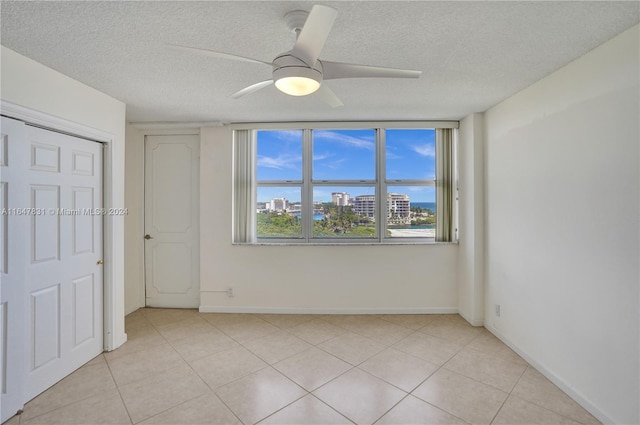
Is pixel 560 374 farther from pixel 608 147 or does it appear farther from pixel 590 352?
pixel 608 147

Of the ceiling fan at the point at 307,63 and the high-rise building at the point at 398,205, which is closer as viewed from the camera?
the ceiling fan at the point at 307,63

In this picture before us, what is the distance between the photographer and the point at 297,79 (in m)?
1.52

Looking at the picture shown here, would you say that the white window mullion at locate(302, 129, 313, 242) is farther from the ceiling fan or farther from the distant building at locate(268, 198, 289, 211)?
the ceiling fan

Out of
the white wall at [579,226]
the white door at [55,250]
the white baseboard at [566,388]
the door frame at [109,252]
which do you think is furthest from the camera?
the door frame at [109,252]

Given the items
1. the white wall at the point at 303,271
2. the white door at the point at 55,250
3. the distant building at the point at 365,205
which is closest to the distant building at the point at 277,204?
the white wall at the point at 303,271

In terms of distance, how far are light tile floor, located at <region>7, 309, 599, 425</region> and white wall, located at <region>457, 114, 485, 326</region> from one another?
0.33 metres

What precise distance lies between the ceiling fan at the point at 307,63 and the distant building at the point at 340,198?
225 centimetres

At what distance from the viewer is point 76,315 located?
8.14 ft

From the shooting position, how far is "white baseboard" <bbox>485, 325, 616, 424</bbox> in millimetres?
1898

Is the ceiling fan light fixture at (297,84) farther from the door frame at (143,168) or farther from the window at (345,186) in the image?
the door frame at (143,168)

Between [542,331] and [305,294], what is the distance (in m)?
2.49

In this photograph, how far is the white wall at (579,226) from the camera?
1.76 m

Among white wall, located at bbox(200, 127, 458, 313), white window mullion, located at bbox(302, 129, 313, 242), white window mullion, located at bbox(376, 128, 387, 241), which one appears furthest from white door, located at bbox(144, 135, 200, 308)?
white window mullion, located at bbox(376, 128, 387, 241)
